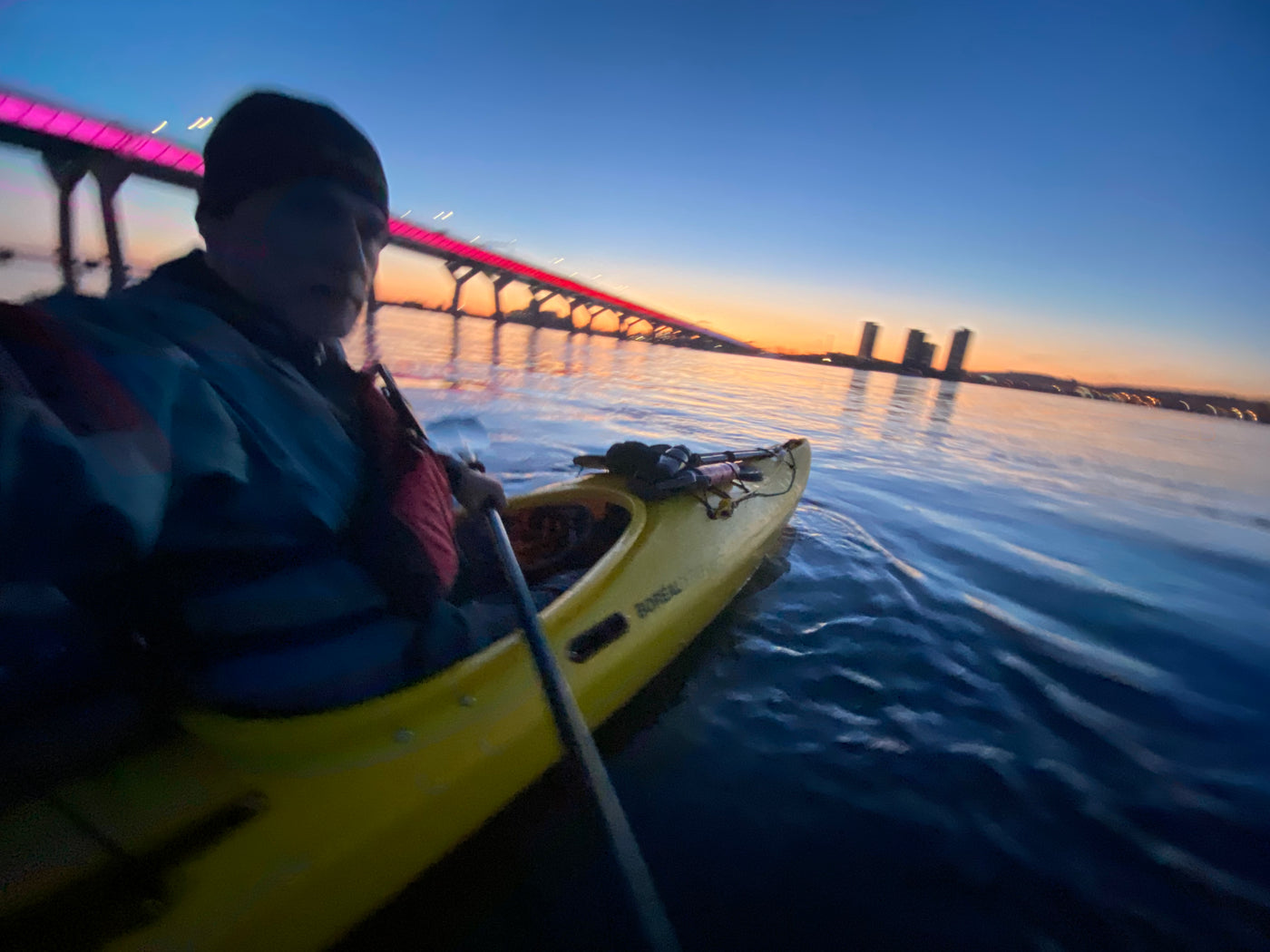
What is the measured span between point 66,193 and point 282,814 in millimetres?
31708

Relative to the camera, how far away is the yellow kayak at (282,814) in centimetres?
115

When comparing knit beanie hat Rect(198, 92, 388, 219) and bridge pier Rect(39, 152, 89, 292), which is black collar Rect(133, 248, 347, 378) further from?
bridge pier Rect(39, 152, 89, 292)

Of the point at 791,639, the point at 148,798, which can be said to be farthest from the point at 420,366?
the point at 148,798

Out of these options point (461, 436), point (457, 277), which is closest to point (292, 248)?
point (461, 436)

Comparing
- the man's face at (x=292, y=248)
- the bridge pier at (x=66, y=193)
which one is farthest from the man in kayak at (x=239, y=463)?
the bridge pier at (x=66, y=193)

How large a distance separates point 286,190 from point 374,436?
670mm

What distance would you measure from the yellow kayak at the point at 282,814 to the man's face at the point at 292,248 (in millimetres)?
1150

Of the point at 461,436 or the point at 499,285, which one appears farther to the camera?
the point at 499,285

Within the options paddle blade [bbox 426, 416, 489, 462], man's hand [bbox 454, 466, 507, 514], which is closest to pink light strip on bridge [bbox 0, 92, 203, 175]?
paddle blade [bbox 426, 416, 489, 462]

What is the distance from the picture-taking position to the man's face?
1440 millimetres

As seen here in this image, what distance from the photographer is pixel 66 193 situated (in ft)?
71.1

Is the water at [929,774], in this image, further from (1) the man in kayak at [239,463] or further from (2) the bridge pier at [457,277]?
(2) the bridge pier at [457,277]

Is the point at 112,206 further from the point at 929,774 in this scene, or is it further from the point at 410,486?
the point at 929,774

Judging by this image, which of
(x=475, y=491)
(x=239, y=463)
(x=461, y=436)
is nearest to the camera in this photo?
(x=239, y=463)
